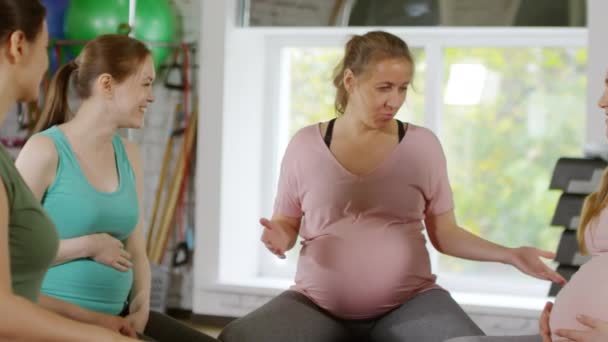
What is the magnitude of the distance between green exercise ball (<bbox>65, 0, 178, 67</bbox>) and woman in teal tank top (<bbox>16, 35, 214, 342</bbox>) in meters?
2.12

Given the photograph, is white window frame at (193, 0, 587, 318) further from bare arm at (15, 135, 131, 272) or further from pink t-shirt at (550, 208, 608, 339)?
bare arm at (15, 135, 131, 272)

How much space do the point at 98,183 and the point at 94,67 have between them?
29cm

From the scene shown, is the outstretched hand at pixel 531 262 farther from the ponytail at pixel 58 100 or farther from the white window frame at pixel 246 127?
the white window frame at pixel 246 127

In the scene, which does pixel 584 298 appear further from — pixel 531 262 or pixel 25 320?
pixel 25 320

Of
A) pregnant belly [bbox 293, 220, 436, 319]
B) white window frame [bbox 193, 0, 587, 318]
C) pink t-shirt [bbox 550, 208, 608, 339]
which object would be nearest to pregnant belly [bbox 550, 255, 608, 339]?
pink t-shirt [bbox 550, 208, 608, 339]

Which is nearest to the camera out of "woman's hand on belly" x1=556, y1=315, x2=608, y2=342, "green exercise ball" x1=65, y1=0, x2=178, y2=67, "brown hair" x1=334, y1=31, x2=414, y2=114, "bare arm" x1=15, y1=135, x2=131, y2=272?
"woman's hand on belly" x1=556, y1=315, x2=608, y2=342

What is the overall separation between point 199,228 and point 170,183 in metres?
0.38

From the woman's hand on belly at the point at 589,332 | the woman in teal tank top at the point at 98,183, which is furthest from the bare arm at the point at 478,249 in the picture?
the woman in teal tank top at the point at 98,183

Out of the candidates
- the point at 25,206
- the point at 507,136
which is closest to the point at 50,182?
the point at 25,206

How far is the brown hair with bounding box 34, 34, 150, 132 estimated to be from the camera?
6.94 feet

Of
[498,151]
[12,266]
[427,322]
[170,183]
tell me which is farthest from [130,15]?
[12,266]

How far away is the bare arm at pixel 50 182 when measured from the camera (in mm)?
1945

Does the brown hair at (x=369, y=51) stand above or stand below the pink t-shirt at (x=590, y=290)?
above

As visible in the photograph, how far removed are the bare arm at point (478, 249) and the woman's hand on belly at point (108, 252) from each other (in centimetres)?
80
